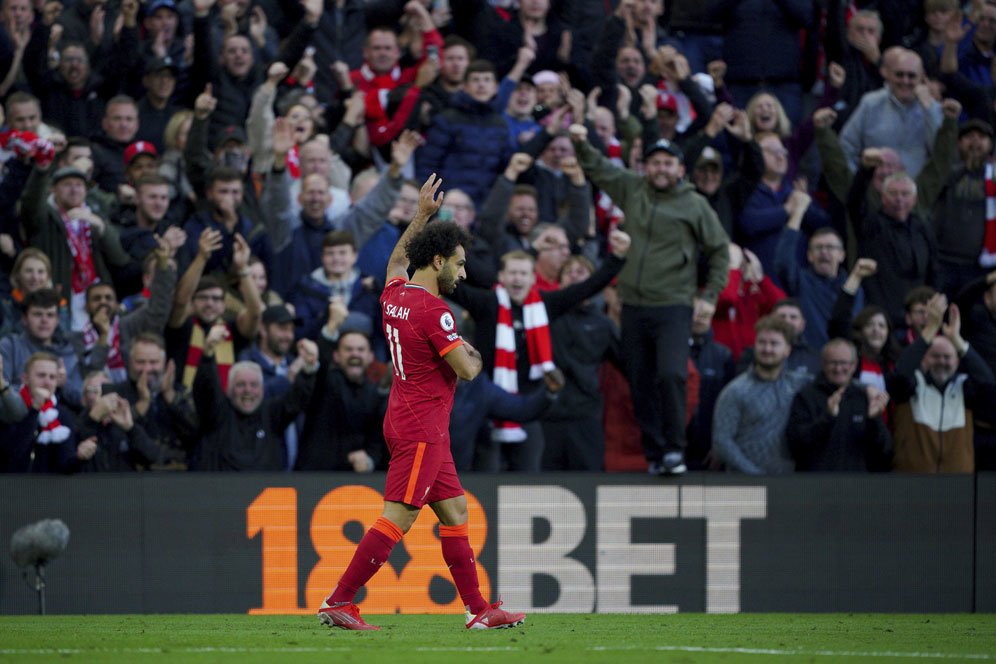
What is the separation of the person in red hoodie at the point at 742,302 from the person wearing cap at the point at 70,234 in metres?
5.47

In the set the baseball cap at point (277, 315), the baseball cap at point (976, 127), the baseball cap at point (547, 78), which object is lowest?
the baseball cap at point (277, 315)

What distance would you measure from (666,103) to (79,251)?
5.97 meters

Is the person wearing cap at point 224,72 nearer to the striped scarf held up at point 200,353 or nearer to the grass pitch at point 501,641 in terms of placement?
the striped scarf held up at point 200,353

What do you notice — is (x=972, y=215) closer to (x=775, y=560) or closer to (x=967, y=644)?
(x=775, y=560)

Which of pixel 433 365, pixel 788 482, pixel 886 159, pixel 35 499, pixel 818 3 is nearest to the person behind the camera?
pixel 433 365

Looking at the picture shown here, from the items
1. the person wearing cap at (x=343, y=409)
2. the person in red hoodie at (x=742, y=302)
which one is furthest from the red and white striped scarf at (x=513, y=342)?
the person in red hoodie at (x=742, y=302)

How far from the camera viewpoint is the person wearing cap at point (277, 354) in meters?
12.9

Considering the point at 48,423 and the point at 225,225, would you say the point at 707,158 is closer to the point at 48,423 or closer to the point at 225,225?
the point at 225,225

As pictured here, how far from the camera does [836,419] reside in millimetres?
12961

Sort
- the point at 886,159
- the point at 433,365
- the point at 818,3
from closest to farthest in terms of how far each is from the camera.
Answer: the point at 433,365 < the point at 886,159 < the point at 818,3

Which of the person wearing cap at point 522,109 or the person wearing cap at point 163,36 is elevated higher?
the person wearing cap at point 163,36

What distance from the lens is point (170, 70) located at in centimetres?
1510

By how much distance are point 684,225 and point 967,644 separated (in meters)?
5.08

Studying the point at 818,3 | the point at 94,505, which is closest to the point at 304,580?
the point at 94,505
